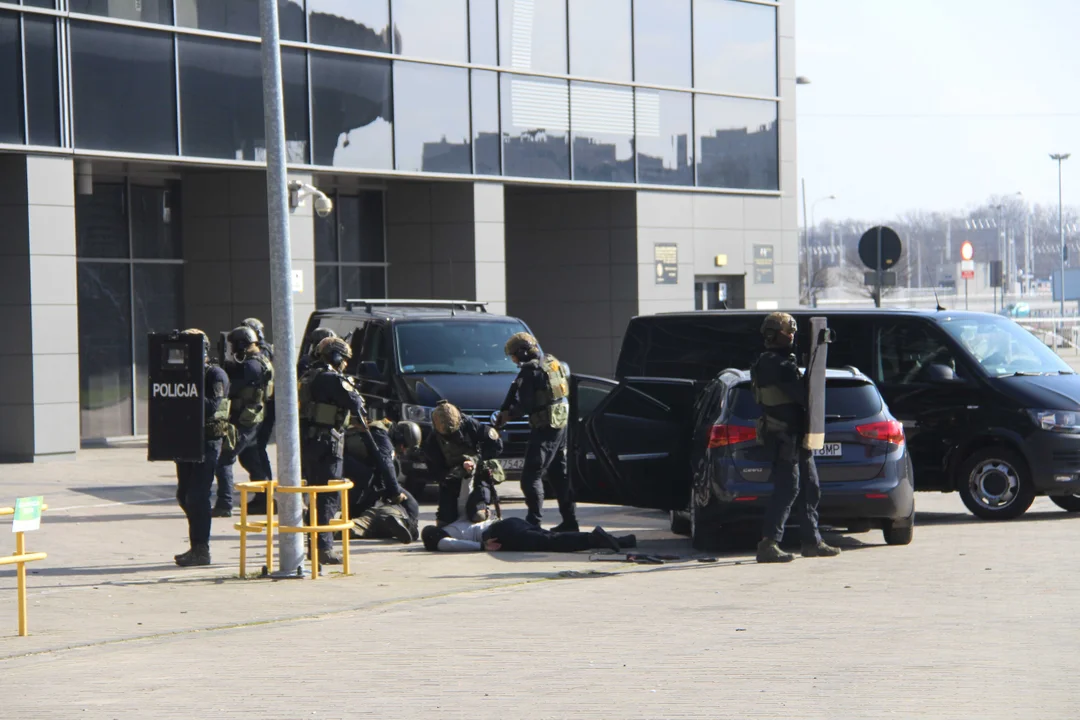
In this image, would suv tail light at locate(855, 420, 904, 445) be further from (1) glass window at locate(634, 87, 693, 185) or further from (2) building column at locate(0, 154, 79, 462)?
(1) glass window at locate(634, 87, 693, 185)

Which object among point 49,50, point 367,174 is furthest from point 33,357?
point 367,174

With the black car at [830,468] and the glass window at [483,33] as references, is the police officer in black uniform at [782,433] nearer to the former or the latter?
the black car at [830,468]

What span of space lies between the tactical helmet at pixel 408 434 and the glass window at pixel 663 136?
47.5ft

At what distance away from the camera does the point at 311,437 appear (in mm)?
10938

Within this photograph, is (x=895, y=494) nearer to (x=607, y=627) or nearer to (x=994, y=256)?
(x=607, y=627)

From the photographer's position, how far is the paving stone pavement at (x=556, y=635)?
20.8 ft

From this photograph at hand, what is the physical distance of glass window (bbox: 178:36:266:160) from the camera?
20.0m

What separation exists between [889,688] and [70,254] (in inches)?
573

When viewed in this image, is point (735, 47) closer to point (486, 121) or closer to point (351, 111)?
point (486, 121)

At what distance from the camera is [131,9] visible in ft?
63.7

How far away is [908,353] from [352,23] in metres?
11.6

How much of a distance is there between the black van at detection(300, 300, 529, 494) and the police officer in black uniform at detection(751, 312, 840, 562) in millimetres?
4513

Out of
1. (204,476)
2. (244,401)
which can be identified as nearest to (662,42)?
(244,401)

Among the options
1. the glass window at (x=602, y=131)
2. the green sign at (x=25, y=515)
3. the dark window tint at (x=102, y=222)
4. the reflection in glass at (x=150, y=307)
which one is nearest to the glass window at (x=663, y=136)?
the glass window at (x=602, y=131)
